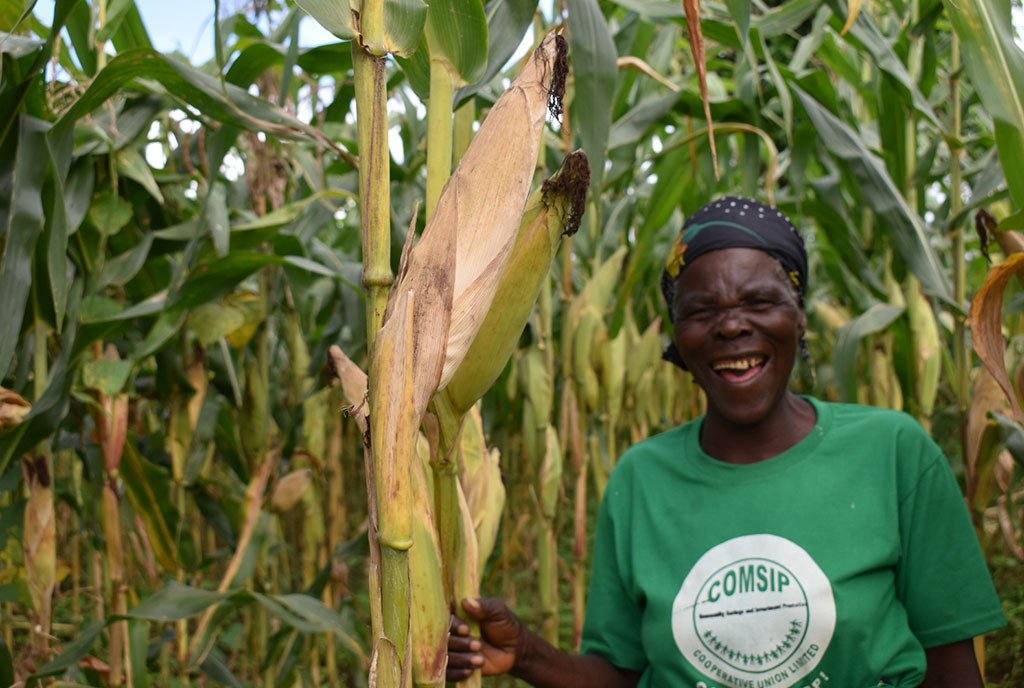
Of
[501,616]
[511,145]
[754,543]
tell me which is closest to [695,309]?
[754,543]

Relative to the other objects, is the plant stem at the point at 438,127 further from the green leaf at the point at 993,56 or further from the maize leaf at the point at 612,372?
the maize leaf at the point at 612,372

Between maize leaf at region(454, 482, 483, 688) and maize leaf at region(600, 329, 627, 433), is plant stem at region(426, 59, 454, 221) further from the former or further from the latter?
maize leaf at region(600, 329, 627, 433)

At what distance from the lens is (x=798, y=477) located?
4.15ft

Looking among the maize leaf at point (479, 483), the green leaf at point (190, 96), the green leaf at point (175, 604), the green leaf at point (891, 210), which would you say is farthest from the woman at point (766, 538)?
the green leaf at point (190, 96)

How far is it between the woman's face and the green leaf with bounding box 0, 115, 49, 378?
84 cm

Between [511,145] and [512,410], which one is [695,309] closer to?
[511,145]

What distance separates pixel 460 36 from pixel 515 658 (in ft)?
2.31

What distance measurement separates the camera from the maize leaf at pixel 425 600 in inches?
29.0

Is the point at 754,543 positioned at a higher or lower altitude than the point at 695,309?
lower

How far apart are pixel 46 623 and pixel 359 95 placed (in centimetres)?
111

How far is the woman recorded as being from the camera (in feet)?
3.87

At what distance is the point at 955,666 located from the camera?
1.19 metres

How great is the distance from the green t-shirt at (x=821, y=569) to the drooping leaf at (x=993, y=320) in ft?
1.05

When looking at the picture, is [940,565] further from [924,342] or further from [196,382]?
[196,382]
